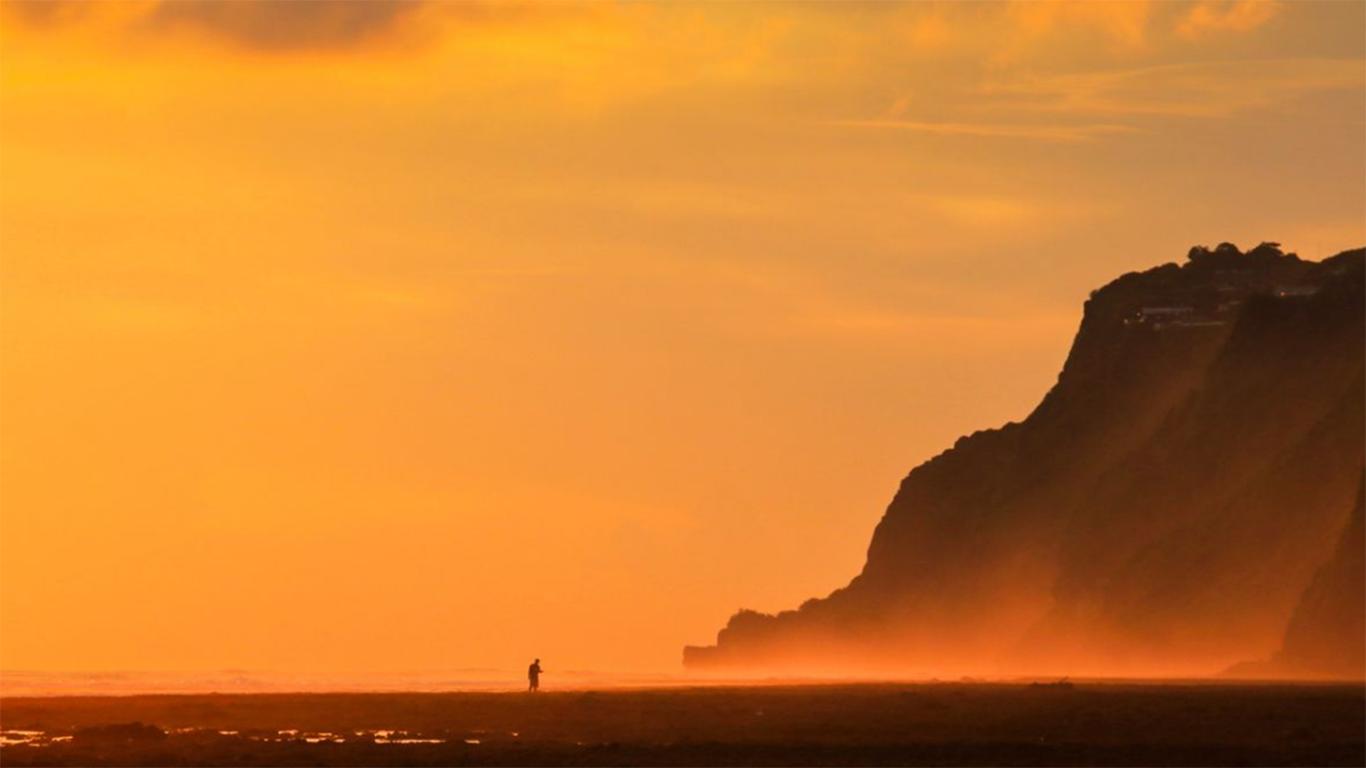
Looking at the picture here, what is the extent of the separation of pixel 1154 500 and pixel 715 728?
98937 mm

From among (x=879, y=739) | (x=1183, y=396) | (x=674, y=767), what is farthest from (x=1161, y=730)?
(x=1183, y=396)

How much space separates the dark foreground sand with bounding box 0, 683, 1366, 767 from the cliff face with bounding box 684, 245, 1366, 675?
49.3m

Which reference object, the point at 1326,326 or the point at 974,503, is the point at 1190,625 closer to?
the point at 1326,326

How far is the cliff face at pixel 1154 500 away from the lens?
14338cm

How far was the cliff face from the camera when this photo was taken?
470ft

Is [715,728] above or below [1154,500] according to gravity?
below

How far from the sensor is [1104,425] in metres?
174

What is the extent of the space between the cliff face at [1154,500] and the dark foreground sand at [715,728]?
162 feet

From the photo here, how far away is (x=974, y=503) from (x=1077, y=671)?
3831 centimetres

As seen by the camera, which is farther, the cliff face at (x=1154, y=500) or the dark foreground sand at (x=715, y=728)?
the cliff face at (x=1154, y=500)

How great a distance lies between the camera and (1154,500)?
160250mm

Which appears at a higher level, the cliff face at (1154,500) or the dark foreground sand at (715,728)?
the cliff face at (1154,500)

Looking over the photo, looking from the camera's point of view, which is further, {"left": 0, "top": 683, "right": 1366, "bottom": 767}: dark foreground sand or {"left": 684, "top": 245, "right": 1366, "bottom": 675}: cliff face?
{"left": 684, "top": 245, "right": 1366, "bottom": 675}: cliff face

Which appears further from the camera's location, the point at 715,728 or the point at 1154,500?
the point at 1154,500
